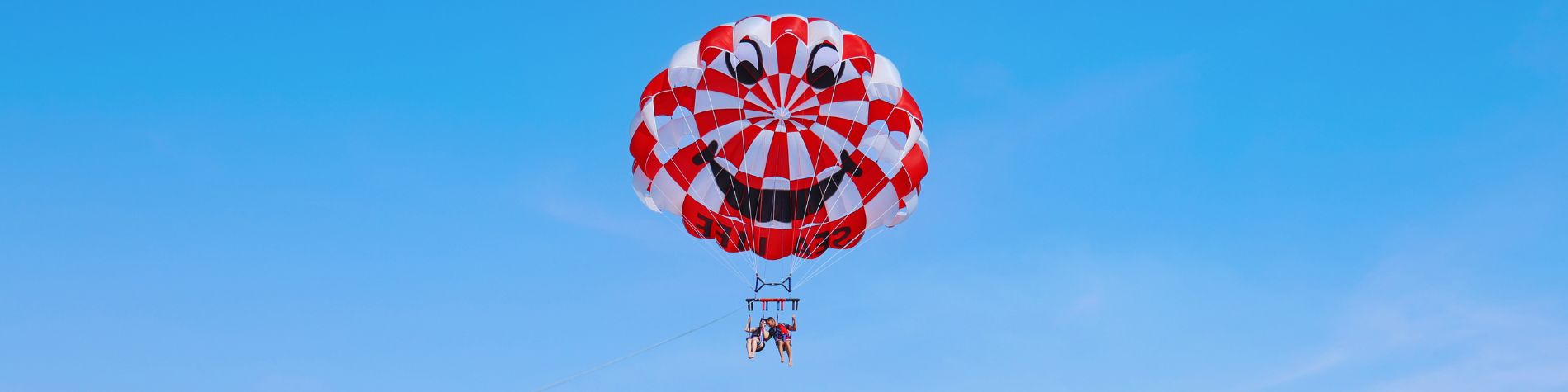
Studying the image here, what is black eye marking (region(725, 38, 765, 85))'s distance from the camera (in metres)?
27.2

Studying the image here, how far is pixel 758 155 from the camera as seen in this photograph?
28.9 meters

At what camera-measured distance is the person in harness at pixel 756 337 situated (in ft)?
88.6

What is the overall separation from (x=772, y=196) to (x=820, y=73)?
8.33ft

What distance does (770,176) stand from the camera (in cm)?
2905

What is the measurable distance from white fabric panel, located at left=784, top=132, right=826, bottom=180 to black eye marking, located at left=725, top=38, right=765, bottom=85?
1.40 metres

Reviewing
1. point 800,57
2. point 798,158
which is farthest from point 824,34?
point 798,158

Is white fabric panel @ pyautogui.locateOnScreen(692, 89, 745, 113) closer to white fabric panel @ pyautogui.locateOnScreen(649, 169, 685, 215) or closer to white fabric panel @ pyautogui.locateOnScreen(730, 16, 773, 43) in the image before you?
white fabric panel @ pyautogui.locateOnScreen(730, 16, 773, 43)

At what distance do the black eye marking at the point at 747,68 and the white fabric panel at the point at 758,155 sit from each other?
1306 millimetres

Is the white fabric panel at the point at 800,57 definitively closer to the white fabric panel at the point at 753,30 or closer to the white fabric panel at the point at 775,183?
the white fabric panel at the point at 753,30

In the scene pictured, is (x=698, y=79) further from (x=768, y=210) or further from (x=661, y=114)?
(x=768, y=210)

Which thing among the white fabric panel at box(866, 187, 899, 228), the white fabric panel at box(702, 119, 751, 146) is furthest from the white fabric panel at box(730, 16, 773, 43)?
the white fabric panel at box(866, 187, 899, 228)

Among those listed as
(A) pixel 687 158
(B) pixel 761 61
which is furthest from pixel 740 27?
(A) pixel 687 158

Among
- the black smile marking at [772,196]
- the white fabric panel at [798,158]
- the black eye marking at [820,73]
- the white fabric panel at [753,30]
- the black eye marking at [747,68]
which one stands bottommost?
the black smile marking at [772,196]

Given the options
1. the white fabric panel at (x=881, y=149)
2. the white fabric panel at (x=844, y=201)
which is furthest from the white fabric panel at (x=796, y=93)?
the white fabric panel at (x=844, y=201)
